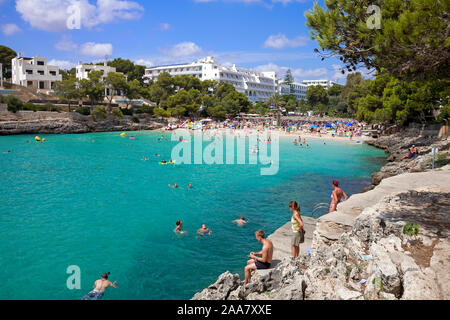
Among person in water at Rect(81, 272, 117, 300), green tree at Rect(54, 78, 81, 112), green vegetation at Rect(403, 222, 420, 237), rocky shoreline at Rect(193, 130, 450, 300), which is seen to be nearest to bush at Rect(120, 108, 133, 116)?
green tree at Rect(54, 78, 81, 112)

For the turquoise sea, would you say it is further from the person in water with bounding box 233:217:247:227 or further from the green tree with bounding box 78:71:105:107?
Answer: the green tree with bounding box 78:71:105:107

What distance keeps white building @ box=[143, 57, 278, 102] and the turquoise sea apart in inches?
3014

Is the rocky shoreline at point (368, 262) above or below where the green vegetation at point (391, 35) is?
below

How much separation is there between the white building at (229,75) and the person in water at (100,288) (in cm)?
9299

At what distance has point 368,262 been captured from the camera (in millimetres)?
5586

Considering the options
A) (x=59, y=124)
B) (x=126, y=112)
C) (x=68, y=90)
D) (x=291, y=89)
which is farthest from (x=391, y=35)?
(x=291, y=89)

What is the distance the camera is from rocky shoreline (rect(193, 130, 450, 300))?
457 cm

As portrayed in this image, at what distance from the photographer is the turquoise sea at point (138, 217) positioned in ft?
28.7

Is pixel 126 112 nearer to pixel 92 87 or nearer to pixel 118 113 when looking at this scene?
pixel 118 113

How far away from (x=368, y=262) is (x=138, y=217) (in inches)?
410

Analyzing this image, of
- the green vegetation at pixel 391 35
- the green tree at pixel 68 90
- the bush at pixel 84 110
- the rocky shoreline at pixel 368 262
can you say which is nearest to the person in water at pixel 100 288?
Answer: the rocky shoreline at pixel 368 262

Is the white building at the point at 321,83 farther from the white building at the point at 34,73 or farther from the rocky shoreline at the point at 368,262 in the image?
the rocky shoreline at the point at 368,262

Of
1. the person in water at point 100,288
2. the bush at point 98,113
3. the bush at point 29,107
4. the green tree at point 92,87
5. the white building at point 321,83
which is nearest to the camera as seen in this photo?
the person in water at point 100,288

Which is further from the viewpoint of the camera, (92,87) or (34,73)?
(34,73)
